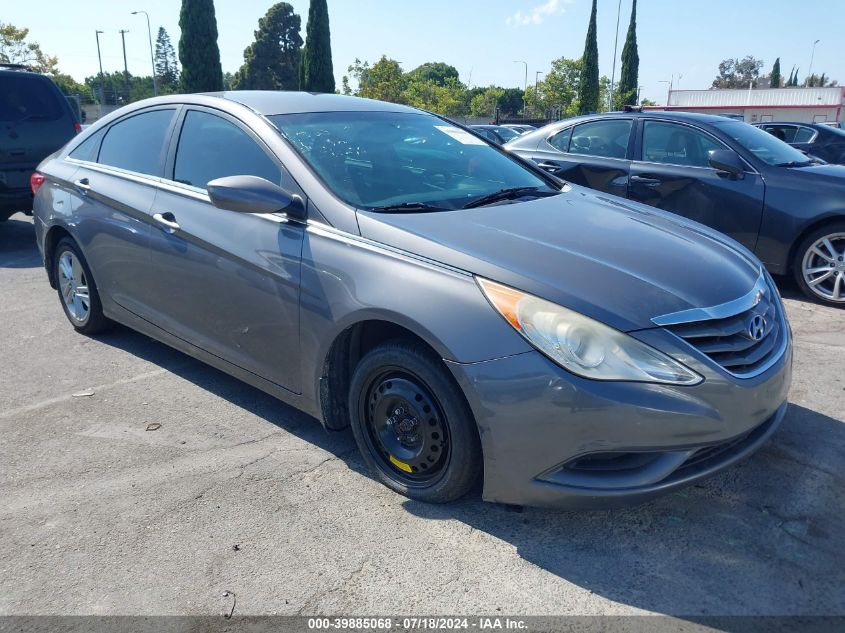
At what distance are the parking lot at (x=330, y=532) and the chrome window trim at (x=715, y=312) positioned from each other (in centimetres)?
81

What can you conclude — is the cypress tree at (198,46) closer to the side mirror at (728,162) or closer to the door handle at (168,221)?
the side mirror at (728,162)

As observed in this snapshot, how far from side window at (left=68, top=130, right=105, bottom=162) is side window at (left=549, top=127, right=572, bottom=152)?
4416 mm

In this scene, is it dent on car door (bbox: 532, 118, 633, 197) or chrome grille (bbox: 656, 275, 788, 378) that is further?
dent on car door (bbox: 532, 118, 633, 197)

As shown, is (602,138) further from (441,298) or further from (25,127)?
(25,127)

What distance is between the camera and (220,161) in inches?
139

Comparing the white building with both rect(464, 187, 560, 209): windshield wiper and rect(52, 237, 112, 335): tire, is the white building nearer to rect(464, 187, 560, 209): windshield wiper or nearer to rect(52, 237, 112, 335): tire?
rect(464, 187, 560, 209): windshield wiper

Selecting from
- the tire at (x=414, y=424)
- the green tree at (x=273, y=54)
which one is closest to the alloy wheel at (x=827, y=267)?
the tire at (x=414, y=424)

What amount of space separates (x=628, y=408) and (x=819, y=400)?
2.18 meters

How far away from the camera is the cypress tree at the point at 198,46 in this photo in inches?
1407

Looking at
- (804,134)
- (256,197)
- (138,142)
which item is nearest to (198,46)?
(804,134)

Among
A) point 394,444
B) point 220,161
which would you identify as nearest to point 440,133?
point 220,161

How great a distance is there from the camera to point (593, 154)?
22.7 ft

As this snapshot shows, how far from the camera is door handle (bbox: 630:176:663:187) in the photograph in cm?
644

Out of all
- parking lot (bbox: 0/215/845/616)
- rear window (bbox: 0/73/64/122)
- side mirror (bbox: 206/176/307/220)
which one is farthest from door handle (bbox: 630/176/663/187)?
rear window (bbox: 0/73/64/122)
